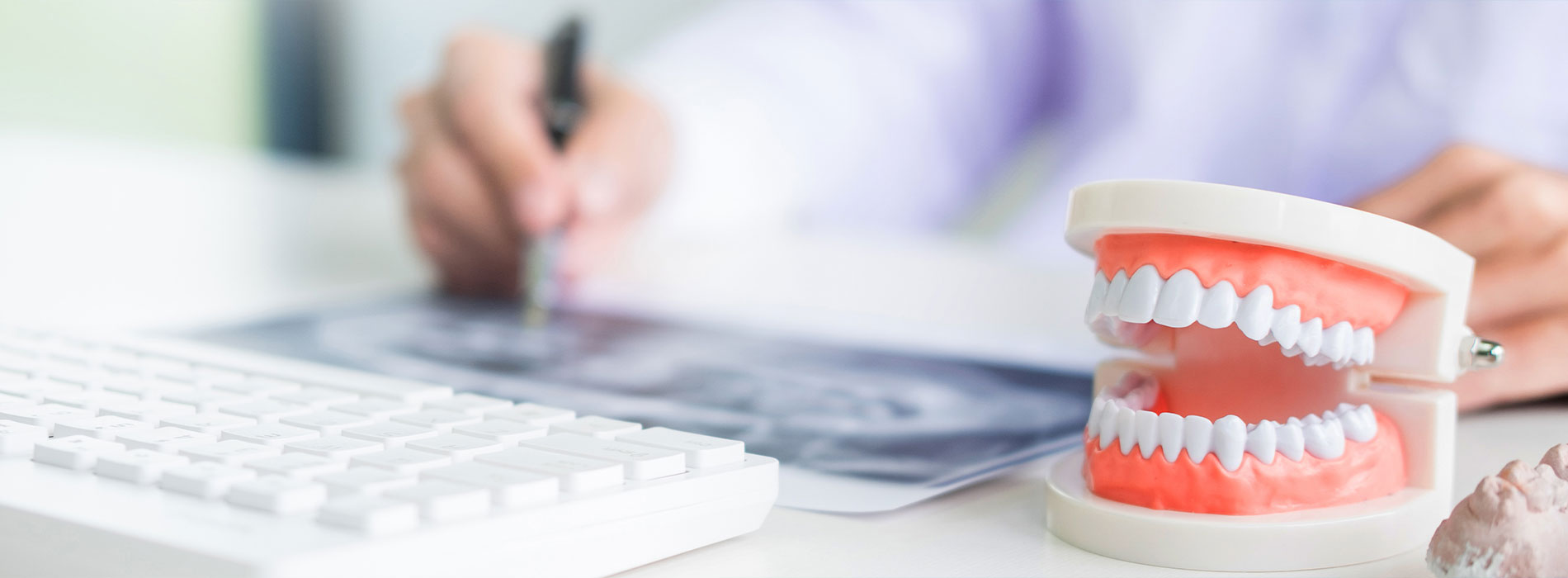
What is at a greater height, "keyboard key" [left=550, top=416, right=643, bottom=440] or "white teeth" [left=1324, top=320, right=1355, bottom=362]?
"white teeth" [left=1324, top=320, right=1355, bottom=362]

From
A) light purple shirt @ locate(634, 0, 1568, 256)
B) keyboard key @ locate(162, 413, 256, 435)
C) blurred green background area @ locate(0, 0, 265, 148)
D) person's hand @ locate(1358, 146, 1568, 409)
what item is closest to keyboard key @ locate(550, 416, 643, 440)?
keyboard key @ locate(162, 413, 256, 435)

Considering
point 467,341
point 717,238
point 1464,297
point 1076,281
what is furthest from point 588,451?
point 717,238

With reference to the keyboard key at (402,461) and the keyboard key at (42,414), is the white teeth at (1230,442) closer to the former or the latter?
the keyboard key at (402,461)

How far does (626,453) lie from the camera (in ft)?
1.25

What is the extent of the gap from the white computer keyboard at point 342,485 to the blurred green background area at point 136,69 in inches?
25.5

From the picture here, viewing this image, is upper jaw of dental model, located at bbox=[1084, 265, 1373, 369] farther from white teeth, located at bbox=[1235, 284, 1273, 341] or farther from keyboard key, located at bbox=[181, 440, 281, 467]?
keyboard key, located at bbox=[181, 440, 281, 467]

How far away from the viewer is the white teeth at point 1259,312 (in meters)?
0.36

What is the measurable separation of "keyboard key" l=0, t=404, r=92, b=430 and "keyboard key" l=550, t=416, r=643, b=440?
6.6 inches

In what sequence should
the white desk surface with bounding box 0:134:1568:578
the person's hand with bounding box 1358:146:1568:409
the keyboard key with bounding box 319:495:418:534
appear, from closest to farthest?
the keyboard key with bounding box 319:495:418:534, the person's hand with bounding box 1358:146:1568:409, the white desk surface with bounding box 0:134:1568:578

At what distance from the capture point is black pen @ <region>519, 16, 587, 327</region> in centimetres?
97

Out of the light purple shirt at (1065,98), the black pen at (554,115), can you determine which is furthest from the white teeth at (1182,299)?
the black pen at (554,115)

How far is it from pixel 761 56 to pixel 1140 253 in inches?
36.0

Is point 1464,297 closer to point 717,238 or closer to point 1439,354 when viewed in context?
point 1439,354

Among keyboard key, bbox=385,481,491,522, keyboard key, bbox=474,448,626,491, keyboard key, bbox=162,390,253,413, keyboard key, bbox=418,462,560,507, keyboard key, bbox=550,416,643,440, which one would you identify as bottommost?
keyboard key, bbox=385,481,491,522
